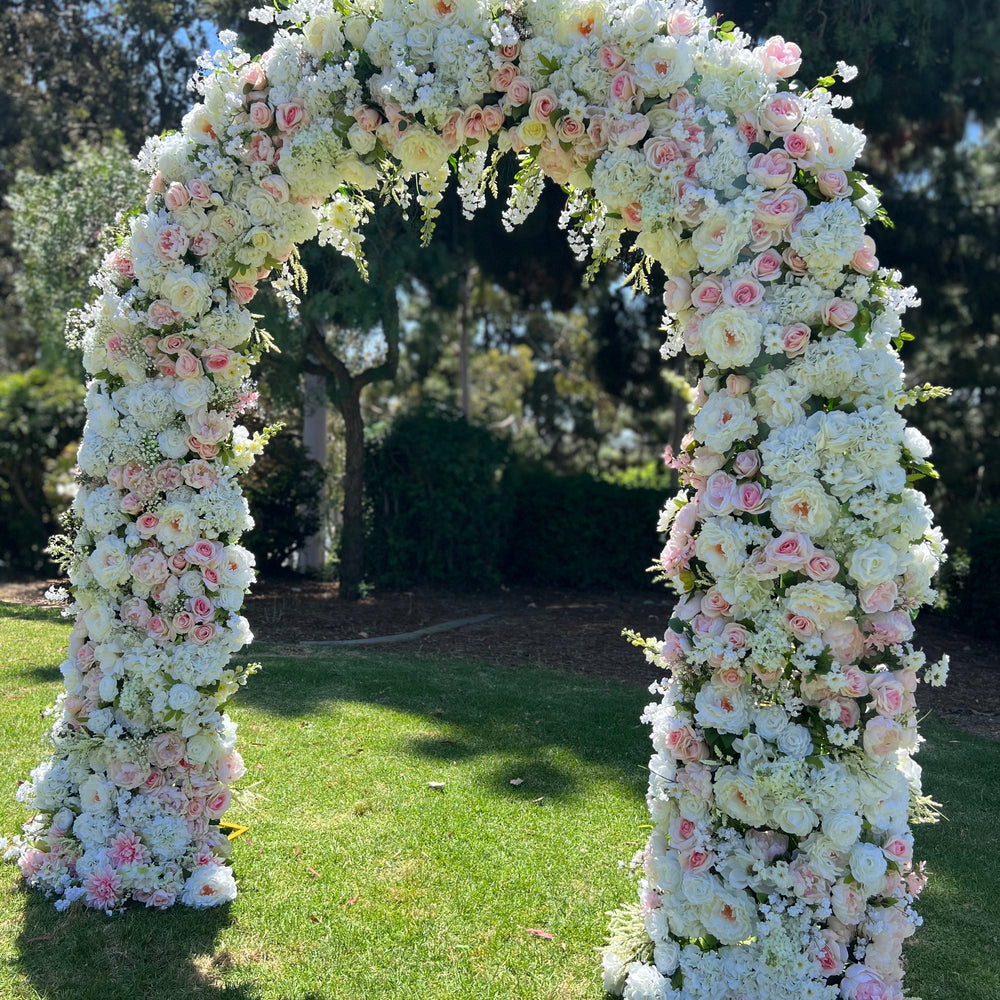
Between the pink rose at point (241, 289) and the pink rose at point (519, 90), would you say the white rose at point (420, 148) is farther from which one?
the pink rose at point (241, 289)

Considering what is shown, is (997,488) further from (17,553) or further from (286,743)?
(17,553)

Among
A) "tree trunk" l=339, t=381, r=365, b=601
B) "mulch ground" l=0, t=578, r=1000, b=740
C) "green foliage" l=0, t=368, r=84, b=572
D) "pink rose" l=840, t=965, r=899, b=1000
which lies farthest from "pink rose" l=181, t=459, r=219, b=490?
"green foliage" l=0, t=368, r=84, b=572

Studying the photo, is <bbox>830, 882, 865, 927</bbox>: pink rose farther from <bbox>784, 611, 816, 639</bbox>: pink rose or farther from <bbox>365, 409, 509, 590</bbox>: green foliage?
<bbox>365, 409, 509, 590</bbox>: green foliage

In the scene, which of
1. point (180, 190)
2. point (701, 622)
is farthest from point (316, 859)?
point (180, 190)

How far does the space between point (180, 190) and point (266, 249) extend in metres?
0.35

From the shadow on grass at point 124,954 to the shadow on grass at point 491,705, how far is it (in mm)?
1830

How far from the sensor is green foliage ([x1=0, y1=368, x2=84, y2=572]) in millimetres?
11078

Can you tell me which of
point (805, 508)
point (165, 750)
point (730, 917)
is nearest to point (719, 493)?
point (805, 508)

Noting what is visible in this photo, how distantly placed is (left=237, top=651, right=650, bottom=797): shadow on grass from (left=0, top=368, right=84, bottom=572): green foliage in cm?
554

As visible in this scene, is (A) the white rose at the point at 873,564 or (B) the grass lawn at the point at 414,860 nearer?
(A) the white rose at the point at 873,564

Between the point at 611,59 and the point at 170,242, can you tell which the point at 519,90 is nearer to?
the point at 611,59

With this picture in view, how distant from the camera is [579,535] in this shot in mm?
11258

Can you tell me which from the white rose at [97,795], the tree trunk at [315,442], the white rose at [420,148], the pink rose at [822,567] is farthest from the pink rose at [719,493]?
the tree trunk at [315,442]

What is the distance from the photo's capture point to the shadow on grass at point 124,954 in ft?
9.72
